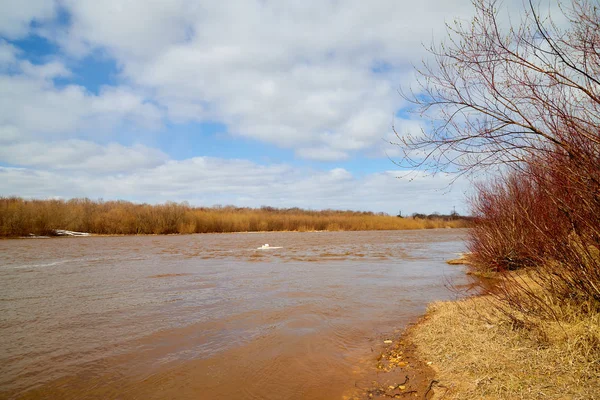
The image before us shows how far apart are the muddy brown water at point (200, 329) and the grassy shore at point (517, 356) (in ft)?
3.40

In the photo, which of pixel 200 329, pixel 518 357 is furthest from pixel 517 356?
pixel 200 329

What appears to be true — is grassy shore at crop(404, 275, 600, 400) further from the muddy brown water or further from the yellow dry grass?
the muddy brown water

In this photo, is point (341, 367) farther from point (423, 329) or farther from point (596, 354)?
point (596, 354)

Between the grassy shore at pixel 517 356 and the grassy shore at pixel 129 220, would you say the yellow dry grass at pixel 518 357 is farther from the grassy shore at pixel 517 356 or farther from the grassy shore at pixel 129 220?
the grassy shore at pixel 129 220

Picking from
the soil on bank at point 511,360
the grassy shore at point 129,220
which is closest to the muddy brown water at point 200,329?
the soil on bank at point 511,360

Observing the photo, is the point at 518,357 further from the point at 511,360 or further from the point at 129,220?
the point at 129,220

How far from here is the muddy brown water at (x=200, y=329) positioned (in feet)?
15.7

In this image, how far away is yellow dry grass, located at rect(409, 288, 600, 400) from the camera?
10.9 feet

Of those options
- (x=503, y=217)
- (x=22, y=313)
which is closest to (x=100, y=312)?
(x=22, y=313)

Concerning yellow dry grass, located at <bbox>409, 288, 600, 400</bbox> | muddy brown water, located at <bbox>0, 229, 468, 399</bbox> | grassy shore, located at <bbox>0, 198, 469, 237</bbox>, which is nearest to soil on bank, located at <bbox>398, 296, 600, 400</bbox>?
yellow dry grass, located at <bbox>409, 288, 600, 400</bbox>

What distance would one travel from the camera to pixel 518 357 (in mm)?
3945

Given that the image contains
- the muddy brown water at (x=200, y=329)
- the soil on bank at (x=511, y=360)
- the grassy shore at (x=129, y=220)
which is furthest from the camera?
the grassy shore at (x=129, y=220)

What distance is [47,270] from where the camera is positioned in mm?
14367

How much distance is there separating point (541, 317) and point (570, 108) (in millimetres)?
2567
